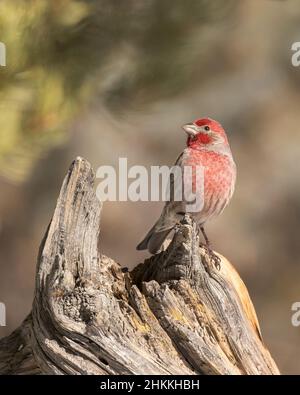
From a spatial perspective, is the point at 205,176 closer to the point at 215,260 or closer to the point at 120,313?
the point at 215,260

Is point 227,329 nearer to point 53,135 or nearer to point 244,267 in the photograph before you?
point 244,267

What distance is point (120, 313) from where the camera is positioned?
204 centimetres

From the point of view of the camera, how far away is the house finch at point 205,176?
2.50 meters

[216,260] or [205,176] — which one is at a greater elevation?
[205,176]

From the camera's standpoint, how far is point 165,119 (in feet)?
8.96

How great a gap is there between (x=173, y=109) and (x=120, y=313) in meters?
0.95

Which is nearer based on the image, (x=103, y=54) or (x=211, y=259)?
(x=211, y=259)

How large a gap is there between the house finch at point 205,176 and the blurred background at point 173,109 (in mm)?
106

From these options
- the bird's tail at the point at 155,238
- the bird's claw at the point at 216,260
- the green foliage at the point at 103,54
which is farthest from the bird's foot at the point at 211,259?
the green foliage at the point at 103,54

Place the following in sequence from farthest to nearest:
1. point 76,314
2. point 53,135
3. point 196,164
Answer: point 53,135, point 196,164, point 76,314

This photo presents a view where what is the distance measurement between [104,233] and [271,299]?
25.4 inches

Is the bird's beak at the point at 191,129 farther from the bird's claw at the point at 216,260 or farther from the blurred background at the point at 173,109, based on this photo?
the bird's claw at the point at 216,260

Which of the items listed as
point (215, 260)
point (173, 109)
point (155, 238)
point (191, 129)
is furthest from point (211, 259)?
point (173, 109)
